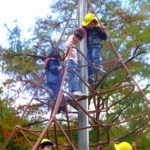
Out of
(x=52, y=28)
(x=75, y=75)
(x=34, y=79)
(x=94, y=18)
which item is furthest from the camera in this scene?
(x=52, y=28)

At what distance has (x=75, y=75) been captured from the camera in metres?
3.56

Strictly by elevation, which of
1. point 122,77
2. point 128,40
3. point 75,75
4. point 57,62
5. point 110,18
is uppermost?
point 110,18

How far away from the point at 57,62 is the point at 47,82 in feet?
0.86

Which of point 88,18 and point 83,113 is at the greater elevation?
point 88,18

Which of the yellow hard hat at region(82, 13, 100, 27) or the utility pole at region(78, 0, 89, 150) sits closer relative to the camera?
the utility pole at region(78, 0, 89, 150)

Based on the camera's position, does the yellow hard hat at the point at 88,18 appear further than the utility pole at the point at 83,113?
Yes

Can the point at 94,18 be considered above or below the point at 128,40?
below

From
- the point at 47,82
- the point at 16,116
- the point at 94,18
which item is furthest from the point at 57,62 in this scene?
the point at 16,116

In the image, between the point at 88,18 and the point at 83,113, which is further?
the point at 88,18

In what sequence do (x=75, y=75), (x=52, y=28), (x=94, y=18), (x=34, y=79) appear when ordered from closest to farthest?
1. (x=75, y=75)
2. (x=94, y=18)
3. (x=34, y=79)
4. (x=52, y=28)

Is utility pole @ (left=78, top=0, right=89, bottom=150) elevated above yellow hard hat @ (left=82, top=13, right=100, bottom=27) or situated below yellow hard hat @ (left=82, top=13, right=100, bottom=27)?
below

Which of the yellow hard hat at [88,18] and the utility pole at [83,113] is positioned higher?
the yellow hard hat at [88,18]

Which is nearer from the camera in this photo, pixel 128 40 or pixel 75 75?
pixel 75 75

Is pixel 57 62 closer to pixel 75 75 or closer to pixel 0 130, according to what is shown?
pixel 75 75
